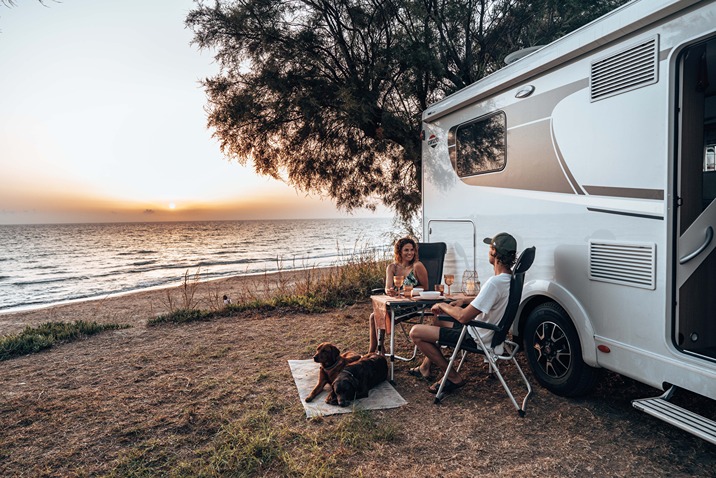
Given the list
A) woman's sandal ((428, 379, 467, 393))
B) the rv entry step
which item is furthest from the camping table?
the rv entry step

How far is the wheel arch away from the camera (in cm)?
327

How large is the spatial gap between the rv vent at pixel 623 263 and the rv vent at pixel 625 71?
3.26ft

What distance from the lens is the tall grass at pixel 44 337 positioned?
547cm

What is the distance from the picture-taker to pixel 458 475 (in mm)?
2678

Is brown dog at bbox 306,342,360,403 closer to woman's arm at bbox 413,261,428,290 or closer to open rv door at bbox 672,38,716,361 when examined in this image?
woman's arm at bbox 413,261,428,290

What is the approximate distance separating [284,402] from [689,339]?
2853mm

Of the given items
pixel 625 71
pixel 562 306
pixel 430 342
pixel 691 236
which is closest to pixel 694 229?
pixel 691 236

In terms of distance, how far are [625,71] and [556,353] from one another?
206 centimetres

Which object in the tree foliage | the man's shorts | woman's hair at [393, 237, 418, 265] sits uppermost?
the tree foliage

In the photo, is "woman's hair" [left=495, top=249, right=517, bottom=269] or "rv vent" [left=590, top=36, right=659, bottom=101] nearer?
→ "rv vent" [left=590, top=36, right=659, bottom=101]

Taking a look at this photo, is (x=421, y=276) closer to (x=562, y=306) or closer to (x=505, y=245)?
(x=505, y=245)

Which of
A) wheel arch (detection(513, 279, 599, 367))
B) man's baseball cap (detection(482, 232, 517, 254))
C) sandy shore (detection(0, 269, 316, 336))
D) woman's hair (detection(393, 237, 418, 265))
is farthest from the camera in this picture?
sandy shore (detection(0, 269, 316, 336))

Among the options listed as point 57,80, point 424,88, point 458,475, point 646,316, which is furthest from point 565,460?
point 57,80

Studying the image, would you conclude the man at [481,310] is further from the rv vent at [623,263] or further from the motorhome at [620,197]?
the rv vent at [623,263]
